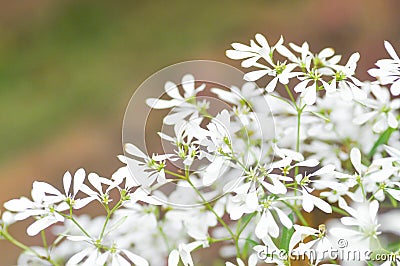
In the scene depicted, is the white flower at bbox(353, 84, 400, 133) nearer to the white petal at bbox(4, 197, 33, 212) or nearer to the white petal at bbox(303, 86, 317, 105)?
the white petal at bbox(303, 86, 317, 105)

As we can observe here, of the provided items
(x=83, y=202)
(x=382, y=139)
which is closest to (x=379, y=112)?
(x=382, y=139)

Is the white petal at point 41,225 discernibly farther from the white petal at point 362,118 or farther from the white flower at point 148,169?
the white petal at point 362,118

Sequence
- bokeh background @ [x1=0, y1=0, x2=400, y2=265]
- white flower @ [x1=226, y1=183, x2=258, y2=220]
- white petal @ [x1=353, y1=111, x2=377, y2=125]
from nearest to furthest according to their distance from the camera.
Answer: white flower @ [x1=226, y1=183, x2=258, y2=220]
white petal @ [x1=353, y1=111, x2=377, y2=125]
bokeh background @ [x1=0, y1=0, x2=400, y2=265]

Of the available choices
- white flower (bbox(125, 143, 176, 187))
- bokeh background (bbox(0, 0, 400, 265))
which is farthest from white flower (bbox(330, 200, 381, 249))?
bokeh background (bbox(0, 0, 400, 265))

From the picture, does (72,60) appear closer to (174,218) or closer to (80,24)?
(80,24)

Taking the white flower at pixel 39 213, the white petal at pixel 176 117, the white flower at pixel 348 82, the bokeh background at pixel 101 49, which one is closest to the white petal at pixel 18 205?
the white flower at pixel 39 213

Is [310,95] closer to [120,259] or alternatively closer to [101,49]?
[120,259]
